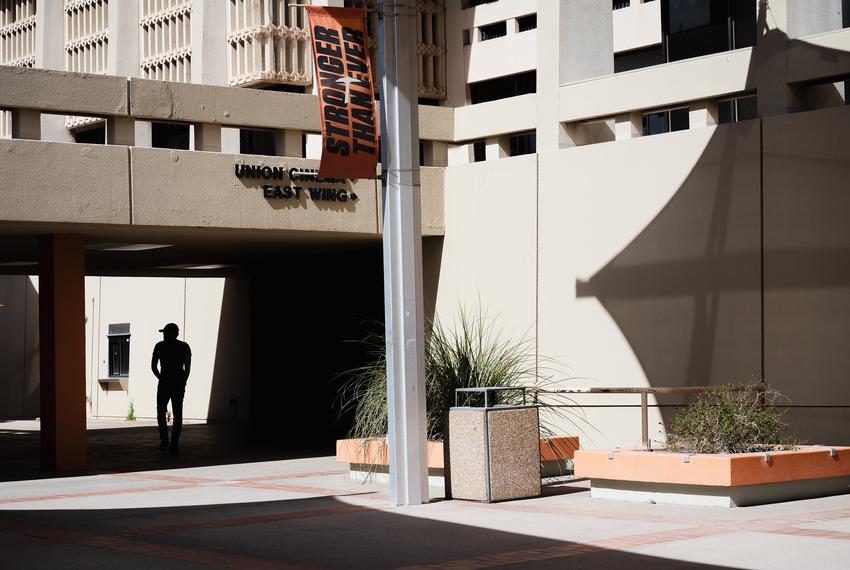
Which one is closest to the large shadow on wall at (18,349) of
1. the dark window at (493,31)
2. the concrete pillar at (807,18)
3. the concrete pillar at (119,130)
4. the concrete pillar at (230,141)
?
the concrete pillar at (230,141)

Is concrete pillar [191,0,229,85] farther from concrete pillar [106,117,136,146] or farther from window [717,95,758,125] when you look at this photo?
concrete pillar [106,117,136,146]

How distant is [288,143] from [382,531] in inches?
323

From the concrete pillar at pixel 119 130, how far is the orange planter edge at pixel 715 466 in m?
7.37

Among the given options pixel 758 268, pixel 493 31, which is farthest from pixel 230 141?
pixel 758 268

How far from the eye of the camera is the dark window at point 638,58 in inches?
1612

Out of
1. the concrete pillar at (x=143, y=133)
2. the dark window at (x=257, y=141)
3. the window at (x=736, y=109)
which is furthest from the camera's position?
the concrete pillar at (x=143, y=133)

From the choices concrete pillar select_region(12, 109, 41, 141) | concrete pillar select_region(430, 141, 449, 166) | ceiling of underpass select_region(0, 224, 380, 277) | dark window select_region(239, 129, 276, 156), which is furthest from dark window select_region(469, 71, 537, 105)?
concrete pillar select_region(12, 109, 41, 141)

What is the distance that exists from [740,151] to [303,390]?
12576 mm

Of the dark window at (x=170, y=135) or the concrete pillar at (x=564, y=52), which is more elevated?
the dark window at (x=170, y=135)

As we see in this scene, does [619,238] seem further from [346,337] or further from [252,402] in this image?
[252,402]

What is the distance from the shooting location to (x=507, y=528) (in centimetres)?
1055

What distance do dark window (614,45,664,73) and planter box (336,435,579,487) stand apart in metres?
27.8

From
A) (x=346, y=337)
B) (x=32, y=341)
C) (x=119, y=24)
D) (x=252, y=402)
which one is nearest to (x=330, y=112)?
(x=346, y=337)

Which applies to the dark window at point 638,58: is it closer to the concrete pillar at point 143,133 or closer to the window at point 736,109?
the window at point 736,109
